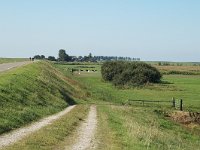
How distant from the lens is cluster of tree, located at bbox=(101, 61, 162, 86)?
8969cm

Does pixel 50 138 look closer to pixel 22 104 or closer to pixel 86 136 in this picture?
pixel 86 136

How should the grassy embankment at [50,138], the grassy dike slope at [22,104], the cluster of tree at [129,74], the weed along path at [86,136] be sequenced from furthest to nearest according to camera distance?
the cluster of tree at [129,74] → the grassy dike slope at [22,104] → the weed along path at [86,136] → the grassy embankment at [50,138]

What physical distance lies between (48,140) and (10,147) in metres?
2.19

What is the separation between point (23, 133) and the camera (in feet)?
65.6

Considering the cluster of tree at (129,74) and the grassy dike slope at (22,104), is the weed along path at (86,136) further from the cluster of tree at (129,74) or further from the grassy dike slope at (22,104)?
the cluster of tree at (129,74)

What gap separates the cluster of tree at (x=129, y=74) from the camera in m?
89.7

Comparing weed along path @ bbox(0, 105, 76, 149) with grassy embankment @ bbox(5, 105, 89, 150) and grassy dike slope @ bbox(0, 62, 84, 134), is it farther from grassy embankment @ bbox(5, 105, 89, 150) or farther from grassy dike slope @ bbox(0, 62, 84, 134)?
grassy dike slope @ bbox(0, 62, 84, 134)

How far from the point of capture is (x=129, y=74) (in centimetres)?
9038

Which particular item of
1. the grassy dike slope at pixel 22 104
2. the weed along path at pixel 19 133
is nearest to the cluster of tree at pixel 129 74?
the grassy dike slope at pixel 22 104

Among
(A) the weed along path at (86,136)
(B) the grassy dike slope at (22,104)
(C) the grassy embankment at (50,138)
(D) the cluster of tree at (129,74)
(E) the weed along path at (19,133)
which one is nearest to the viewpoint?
(C) the grassy embankment at (50,138)

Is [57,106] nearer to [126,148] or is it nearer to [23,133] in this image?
[23,133]

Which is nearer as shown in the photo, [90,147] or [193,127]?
[90,147]

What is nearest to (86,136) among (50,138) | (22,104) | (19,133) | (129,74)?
(50,138)

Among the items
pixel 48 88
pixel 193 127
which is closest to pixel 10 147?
pixel 193 127
